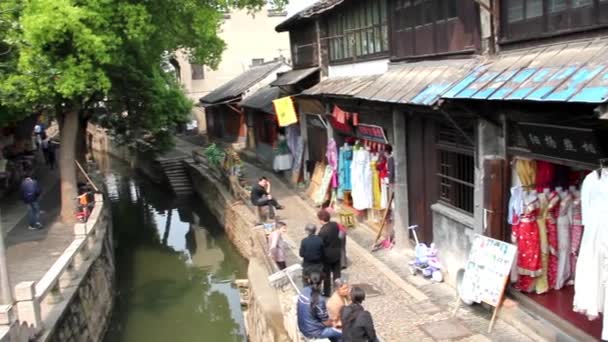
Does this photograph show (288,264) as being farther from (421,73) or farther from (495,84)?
(495,84)

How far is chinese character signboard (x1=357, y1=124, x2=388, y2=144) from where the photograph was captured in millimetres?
14758

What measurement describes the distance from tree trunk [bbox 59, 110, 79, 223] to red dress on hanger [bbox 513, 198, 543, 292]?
14748 millimetres

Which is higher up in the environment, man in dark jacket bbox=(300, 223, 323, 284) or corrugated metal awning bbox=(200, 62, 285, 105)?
corrugated metal awning bbox=(200, 62, 285, 105)

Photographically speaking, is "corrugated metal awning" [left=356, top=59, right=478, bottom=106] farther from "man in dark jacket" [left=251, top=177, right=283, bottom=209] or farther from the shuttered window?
"man in dark jacket" [left=251, top=177, right=283, bottom=209]

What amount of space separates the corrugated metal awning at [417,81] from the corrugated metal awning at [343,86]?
1.90ft

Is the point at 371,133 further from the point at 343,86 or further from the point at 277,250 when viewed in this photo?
the point at 277,250

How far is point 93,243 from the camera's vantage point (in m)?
17.3

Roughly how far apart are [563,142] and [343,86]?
8428 mm

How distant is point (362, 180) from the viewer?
16094 millimetres

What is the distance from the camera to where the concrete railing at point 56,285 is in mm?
10844

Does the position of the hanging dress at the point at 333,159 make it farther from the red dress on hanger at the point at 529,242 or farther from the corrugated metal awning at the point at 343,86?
the red dress on hanger at the point at 529,242

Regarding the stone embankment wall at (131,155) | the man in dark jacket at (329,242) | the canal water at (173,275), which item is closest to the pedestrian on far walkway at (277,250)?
the man in dark jacket at (329,242)

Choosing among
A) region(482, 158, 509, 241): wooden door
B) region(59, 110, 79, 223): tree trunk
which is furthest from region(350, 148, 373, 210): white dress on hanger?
region(59, 110, 79, 223): tree trunk

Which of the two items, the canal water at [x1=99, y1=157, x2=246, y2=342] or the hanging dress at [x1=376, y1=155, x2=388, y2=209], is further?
the canal water at [x1=99, y1=157, x2=246, y2=342]
